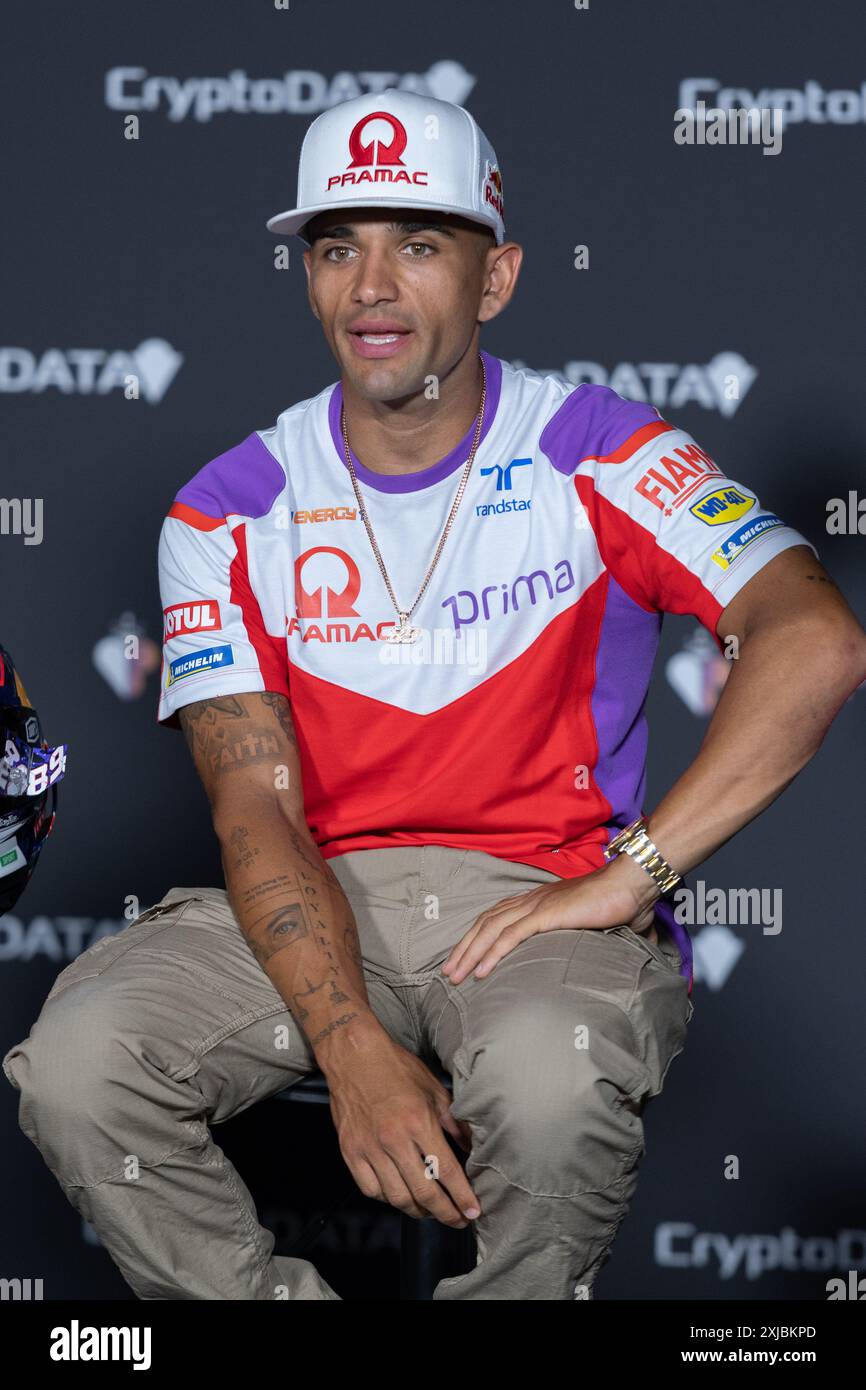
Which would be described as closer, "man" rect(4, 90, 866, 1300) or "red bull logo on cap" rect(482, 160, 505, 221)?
"man" rect(4, 90, 866, 1300)

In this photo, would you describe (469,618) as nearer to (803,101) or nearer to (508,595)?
(508,595)

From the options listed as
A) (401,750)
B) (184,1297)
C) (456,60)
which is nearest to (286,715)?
(401,750)

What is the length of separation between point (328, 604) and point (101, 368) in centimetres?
74

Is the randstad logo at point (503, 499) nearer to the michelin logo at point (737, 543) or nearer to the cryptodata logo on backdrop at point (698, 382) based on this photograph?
the michelin logo at point (737, 543)

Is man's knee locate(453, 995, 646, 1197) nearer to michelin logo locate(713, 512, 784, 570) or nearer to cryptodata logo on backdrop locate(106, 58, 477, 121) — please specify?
michelin logo locate(713, 512, 784, 570)

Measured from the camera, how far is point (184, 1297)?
1.40 meters

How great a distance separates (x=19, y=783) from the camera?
57.8 inches

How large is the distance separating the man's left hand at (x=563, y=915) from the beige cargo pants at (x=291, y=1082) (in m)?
0.02

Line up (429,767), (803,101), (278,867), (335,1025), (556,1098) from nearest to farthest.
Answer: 1. (556,1098)
2. (335,1025)
3. (278,867)
4. (429,767)
5. (803,101)

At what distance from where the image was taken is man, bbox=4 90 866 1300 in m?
1.37

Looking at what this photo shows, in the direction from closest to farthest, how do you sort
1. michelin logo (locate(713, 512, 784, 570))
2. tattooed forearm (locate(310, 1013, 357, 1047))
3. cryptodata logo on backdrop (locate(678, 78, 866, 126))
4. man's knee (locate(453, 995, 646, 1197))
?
man's knee (locate(453, 995, 646, 1197)) < tattooed forearm (locate(310, 1013, 357, 1047)) < michelin logo (locate(713, 512, 784, 570)) < cryptodata logo on backdrop (locate(678, 78, 866, 126))

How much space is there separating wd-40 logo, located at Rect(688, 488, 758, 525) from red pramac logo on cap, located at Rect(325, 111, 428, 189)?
0.44 m

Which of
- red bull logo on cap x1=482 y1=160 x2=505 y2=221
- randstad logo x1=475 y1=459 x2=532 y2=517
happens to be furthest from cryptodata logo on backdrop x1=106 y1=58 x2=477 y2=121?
randstad logo x1=475 y1=459 x2=532 y2=517

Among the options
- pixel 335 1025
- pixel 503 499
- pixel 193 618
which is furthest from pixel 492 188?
pixel 335 1025
